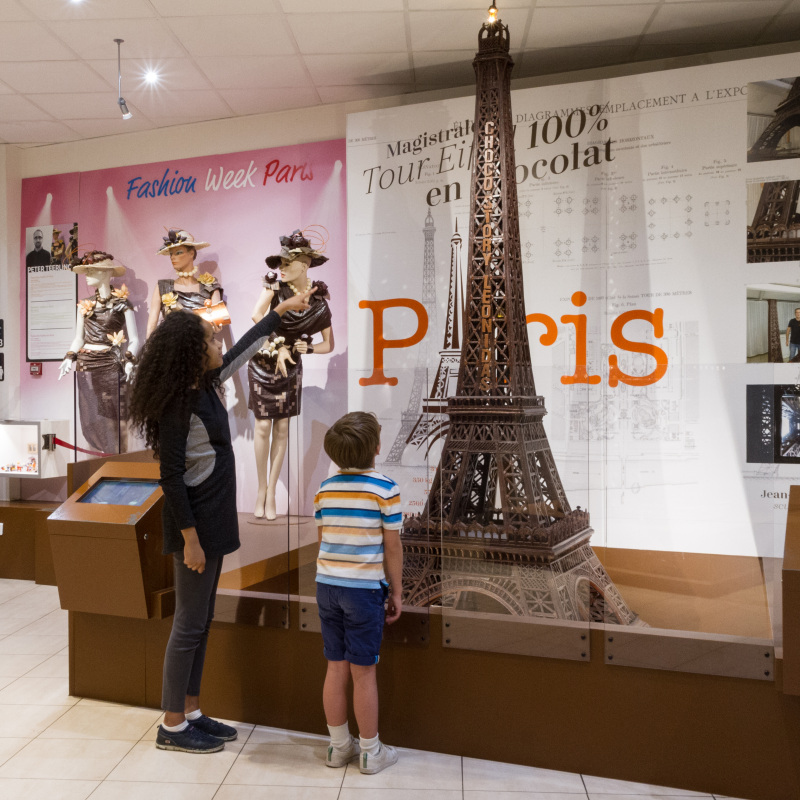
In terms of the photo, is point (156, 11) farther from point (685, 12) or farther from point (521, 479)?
point (521, 479)

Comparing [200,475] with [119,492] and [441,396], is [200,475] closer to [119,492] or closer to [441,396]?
[119,492]

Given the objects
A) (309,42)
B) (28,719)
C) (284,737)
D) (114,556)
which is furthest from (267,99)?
(284,737)

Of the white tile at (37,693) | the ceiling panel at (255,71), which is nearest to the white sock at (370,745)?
the white tile at (37,693)

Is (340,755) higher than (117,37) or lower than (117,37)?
lower

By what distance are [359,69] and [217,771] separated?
391 cm

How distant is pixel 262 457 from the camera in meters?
3.75

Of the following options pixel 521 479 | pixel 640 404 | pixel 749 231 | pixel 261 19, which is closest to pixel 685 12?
pixel 749 231

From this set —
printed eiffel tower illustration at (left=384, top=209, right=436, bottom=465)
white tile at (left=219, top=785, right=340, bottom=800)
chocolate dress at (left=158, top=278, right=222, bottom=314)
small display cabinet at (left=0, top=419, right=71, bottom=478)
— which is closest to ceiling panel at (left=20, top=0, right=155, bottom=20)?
chocolate dress at (left=158, top=278, right=222, bottom=314)

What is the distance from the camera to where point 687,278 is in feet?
12.7

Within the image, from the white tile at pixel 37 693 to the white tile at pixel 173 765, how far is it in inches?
25.3

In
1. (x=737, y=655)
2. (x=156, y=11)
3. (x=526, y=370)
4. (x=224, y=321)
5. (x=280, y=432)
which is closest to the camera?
(x=737, y=655)

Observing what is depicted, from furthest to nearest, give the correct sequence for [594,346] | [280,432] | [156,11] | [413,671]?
1. [156,11]
2. [280,432]
3. [594,346]
4. [413,671]

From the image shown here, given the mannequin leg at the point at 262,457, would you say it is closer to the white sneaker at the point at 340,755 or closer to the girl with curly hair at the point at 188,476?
the girl with curly hair at the point at 188,476

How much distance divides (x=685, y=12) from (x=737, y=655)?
3274mm
